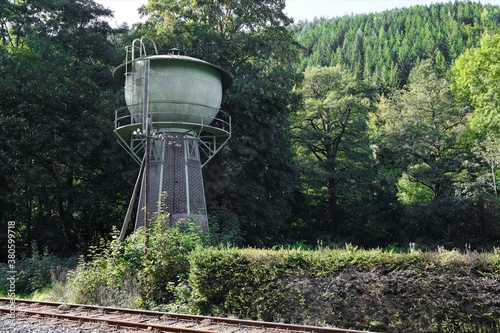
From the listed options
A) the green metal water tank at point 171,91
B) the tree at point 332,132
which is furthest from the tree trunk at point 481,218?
the green metal water tank at point 171,91

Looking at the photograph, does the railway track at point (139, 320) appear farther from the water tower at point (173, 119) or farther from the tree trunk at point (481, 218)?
the tree trunk at point (481, 218)

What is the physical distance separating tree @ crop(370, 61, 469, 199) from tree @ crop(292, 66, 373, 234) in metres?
2.55

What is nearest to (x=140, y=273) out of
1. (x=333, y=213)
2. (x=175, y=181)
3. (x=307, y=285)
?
(x=307, y=285)

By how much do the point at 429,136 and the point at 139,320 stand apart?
2681cm

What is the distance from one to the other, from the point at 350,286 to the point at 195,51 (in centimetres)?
1717

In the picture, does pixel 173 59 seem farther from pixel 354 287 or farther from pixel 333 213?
pixel 333 213

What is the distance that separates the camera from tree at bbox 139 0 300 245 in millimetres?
24375

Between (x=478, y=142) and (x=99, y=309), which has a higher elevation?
(x=478, y=142)

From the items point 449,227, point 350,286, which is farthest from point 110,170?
point 449,227

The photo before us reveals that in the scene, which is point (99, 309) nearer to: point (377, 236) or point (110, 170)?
point (110, 170)

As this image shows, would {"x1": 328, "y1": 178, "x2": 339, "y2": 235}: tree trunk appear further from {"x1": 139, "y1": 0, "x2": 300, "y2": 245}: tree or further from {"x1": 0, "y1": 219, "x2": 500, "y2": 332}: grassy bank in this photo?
{"x1": 0, "y1": 219, "x2": 500, "y2": 332}: grassy bank

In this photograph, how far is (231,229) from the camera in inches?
874

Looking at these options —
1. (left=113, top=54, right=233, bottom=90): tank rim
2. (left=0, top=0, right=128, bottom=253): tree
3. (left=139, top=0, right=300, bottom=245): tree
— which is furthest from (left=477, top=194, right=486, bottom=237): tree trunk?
(left=0, top=0, right=128, bottom=253): tree

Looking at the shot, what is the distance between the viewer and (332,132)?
34.0 metres
